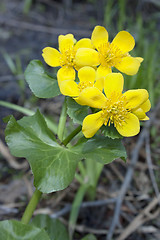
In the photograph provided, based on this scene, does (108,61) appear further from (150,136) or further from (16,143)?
(150,136)

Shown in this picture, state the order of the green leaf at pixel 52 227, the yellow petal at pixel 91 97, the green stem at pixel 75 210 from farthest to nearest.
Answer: the green stem at pixel 75 210 < the green leaf at pixel 52 227 < the yellow petal at pixel 91 97

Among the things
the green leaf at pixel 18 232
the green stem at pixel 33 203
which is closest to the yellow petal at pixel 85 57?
the green stem at pixel 33 203

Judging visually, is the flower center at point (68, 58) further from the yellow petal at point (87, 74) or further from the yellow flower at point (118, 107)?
the yellow flower at point (118, 107)

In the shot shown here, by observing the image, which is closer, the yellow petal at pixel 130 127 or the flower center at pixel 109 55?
the yellow petal at pixel 130 127

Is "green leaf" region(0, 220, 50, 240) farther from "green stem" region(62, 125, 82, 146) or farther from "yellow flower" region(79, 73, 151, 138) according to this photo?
"yellow flower" region(79, 73, 151, 138)

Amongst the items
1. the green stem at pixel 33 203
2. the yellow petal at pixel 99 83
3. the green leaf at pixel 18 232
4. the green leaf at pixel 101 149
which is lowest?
the green leaf at pixel 18 232

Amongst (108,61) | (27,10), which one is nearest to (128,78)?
(108,61)

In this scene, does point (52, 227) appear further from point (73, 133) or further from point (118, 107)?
point (118, 107)
